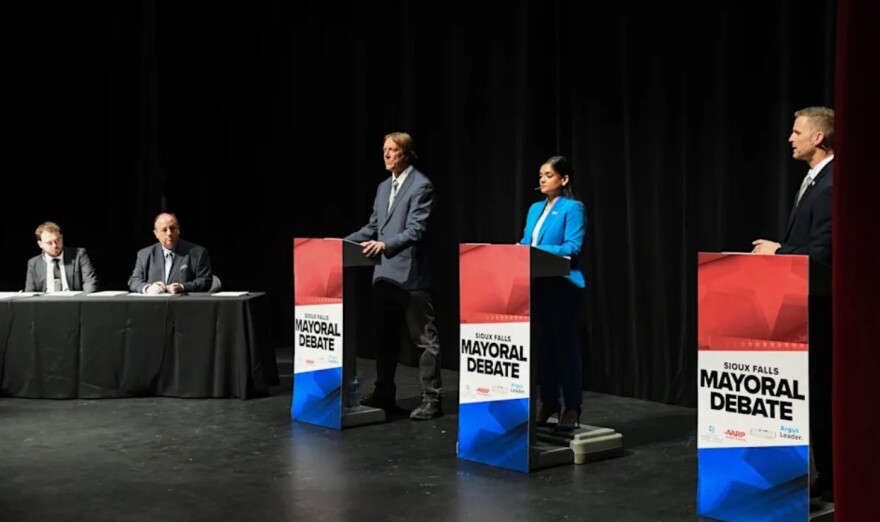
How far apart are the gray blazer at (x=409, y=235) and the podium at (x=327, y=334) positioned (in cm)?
17

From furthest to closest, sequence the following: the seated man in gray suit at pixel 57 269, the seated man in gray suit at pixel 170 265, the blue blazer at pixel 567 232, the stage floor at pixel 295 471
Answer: the seated man in gray suit at pixel 57 269
the seated man in gray suit at pixel 170 265
the blue blazer at pixel 567 232
the stage floor at pixel 295 471

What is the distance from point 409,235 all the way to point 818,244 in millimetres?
2383

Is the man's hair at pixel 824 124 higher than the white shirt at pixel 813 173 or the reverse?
higher

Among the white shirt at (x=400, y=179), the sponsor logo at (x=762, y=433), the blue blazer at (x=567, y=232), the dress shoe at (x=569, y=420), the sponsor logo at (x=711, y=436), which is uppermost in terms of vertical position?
the white shirt at (x=400, y=179)

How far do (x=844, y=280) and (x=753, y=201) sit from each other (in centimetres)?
411

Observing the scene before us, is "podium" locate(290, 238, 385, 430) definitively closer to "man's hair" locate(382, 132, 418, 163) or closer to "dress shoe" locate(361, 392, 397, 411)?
"dress shoe" locate(361, 392, 397, 411)

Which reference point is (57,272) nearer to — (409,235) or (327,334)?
(327,334)

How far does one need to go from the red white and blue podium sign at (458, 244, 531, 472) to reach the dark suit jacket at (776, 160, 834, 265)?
1.07 metres

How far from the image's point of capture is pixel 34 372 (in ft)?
21.4

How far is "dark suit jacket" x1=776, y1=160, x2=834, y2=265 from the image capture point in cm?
370

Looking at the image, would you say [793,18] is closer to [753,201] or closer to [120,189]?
[753,201]

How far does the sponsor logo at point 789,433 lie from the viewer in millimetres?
3465

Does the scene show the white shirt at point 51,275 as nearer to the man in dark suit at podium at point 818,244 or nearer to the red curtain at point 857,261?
the man in dark suit at podium at point 818,244

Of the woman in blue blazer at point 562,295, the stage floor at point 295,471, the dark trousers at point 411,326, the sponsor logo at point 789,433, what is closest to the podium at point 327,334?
the stage floor at point 295,471
